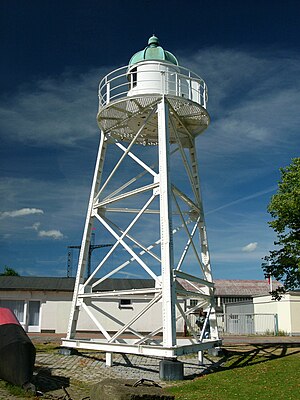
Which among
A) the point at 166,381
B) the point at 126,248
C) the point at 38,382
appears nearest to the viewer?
the point at 38,382

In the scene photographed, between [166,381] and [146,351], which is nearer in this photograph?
[166,381]

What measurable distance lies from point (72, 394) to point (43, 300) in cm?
1927

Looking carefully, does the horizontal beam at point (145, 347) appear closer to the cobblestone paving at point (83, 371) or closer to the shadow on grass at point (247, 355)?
the cobblestone paving at point (83, 371)

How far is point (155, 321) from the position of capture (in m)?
30.2

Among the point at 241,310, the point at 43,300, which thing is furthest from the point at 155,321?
the point at 241,310

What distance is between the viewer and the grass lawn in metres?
11.2

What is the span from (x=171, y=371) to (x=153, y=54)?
11923 millimetres

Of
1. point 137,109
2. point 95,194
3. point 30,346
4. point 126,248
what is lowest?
point 30,346

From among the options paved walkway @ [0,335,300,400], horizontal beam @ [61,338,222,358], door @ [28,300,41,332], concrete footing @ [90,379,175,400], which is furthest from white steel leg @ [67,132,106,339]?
door @ [28,300,41,332]

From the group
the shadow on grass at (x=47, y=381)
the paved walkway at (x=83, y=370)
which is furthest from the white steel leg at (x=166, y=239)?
the shadow on grass at (x=47, y=381)

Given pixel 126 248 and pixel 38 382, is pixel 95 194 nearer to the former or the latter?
pixel 126 248

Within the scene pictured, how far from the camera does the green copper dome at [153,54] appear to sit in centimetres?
1841

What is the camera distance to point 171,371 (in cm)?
1371

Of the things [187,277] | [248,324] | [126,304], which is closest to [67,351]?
[187,277]
